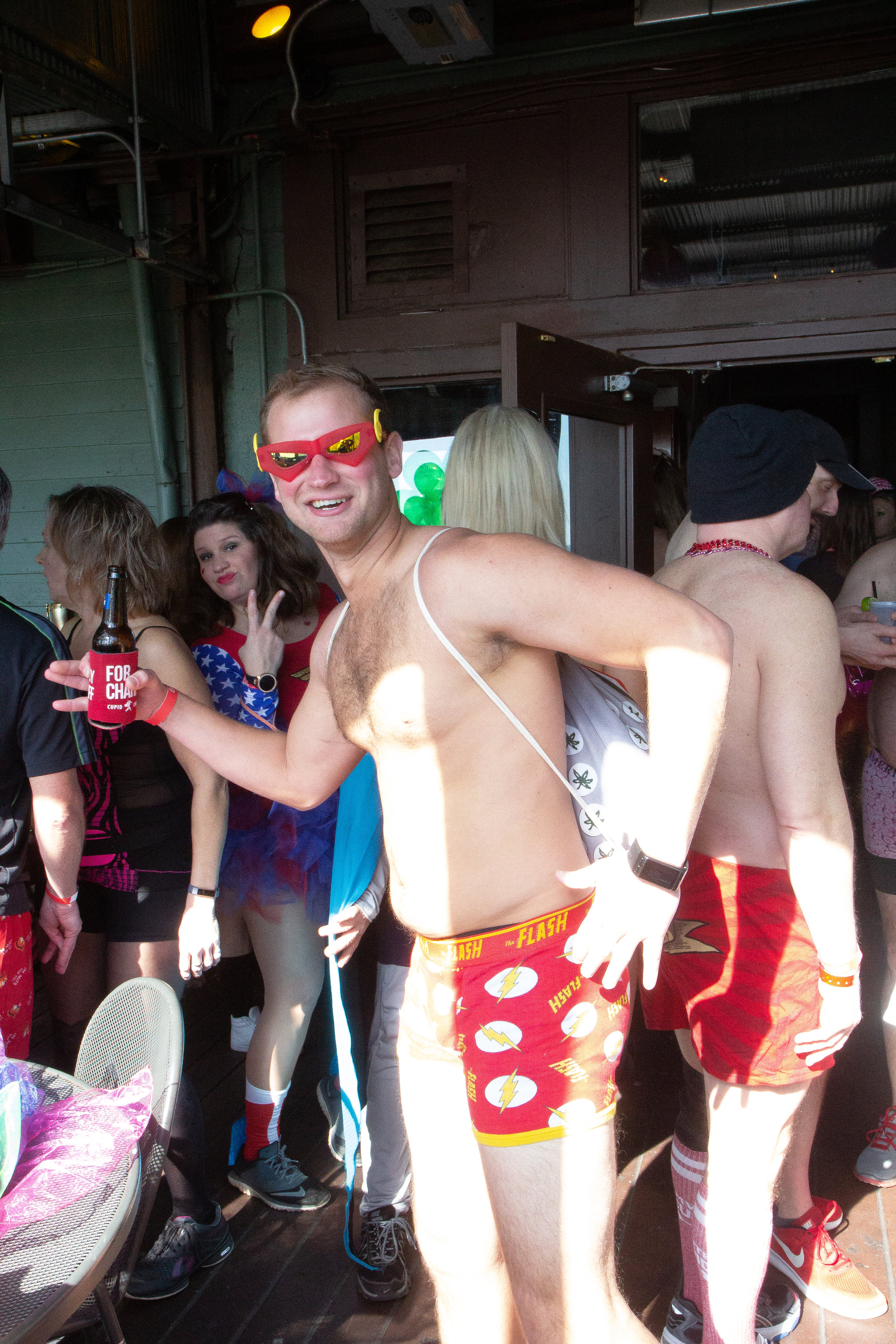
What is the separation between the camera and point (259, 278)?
4.55m

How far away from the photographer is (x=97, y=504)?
106 inches

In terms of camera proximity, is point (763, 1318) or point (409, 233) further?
point (409, 233)

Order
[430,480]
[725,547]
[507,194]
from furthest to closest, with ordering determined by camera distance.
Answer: [430,480], [507,194], [725,547]

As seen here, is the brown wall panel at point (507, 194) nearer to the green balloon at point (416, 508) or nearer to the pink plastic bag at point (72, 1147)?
the green balloon at point (416, 508)

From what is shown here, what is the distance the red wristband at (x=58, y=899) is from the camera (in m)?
2.50

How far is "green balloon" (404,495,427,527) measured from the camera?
448 centimetres

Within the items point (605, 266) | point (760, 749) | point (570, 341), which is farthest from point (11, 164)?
point (760, 749)

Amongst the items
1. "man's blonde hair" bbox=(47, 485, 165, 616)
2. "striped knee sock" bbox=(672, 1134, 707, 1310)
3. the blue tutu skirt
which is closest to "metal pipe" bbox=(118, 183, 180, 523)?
"man's blonde hair" bbox=(47, 485, 165, 616)

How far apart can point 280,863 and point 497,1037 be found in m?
1.36

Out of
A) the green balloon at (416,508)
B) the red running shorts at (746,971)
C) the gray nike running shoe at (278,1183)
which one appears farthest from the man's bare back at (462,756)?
the green balloon at (416,508)

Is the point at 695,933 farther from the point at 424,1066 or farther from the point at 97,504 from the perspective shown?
the point at 97,504

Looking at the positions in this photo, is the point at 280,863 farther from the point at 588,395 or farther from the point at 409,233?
Answer: the point at 409,233

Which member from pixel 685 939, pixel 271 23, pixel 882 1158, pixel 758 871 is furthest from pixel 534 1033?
pixel 271 23

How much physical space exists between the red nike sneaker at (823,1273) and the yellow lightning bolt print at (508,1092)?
3.89 feet
